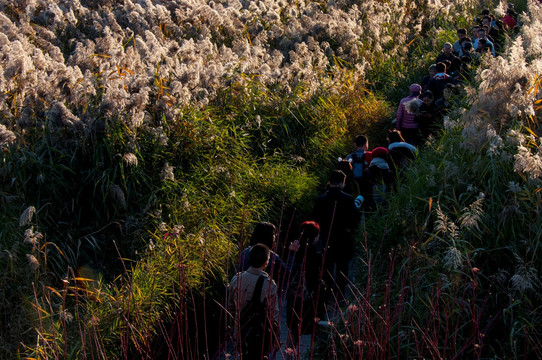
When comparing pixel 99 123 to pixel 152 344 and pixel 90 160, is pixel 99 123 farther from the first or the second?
pixel 152 344

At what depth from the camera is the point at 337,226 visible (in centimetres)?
679

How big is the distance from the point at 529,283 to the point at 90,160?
5.06m

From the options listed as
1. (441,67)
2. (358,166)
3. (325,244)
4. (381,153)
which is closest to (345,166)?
(358,166)

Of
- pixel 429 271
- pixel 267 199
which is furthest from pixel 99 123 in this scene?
pixel 429 271

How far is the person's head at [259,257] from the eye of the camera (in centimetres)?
513

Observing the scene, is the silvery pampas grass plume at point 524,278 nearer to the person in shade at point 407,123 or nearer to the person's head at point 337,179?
the person's head at point 337,179

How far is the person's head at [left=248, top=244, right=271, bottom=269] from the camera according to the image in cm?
513

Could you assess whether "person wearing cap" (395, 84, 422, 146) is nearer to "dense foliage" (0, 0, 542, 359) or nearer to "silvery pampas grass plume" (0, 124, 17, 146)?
"dense foliage" (0, 0, 542, 359)

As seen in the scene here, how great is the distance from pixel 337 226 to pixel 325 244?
0.36m

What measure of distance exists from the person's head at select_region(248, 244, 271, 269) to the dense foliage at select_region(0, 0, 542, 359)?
0.65m

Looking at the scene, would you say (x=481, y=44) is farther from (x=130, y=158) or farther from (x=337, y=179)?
(x=130, y=158)

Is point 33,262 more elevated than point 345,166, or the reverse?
point 33,262

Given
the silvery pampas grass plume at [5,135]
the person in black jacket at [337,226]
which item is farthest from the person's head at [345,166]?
the silvery pampas grass plume at [5,135]

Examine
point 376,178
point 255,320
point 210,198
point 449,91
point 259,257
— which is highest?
point 259,257
